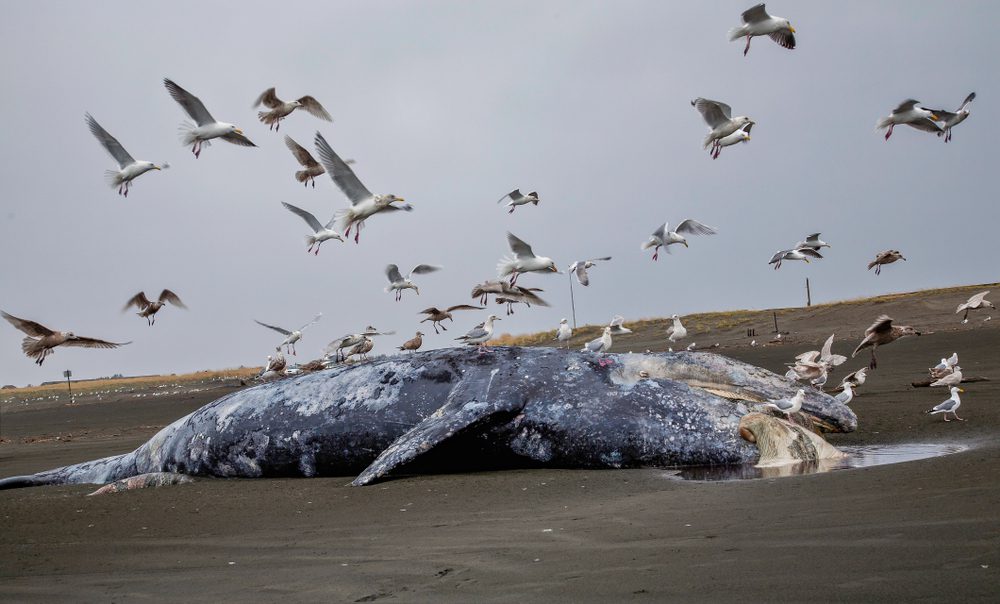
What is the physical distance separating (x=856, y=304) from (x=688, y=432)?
3041 cm

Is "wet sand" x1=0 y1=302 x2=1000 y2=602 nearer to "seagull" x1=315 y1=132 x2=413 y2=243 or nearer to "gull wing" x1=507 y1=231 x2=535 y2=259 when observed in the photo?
"seagull" x1=315 y1=132 x2=413 y2=243

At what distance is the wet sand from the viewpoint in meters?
4.05

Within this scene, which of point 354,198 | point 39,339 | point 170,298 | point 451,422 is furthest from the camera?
point 170,298

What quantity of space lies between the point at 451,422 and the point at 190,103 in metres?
9.26

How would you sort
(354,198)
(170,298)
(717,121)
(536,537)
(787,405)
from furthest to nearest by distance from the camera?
(170,298), (717,121), (354,198), (787,405), (536,537)

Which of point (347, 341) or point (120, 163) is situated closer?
point (120, 163)

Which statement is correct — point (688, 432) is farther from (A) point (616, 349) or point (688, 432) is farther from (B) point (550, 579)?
(A) point (616, 349)

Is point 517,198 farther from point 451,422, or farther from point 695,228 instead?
point 451,422

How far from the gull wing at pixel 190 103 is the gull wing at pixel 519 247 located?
18.3ft

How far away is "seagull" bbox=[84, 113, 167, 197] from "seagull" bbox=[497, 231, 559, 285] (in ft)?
20.8

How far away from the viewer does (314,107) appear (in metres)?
19.1

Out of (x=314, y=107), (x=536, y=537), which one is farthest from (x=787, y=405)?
(x=314, y=107)

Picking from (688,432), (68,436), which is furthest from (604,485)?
(68,436)

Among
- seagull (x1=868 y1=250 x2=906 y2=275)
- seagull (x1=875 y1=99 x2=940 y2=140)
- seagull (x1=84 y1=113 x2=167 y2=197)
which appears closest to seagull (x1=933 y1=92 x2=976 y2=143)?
seagull (x1=875 y1=99 x2=940 y2=140)
